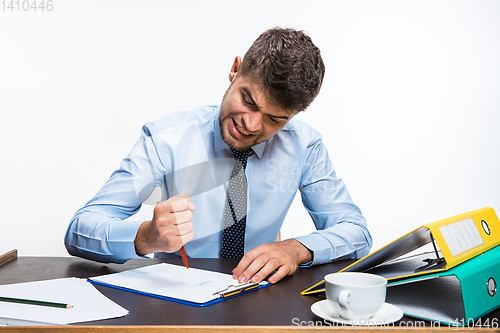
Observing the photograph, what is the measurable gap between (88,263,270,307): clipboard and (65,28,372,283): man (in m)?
0.10

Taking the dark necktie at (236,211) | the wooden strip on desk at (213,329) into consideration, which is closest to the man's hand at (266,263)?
the wooden strip on desk at (213,329)

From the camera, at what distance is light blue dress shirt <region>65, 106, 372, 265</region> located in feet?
4.31

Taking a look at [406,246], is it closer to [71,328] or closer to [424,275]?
[424,275]

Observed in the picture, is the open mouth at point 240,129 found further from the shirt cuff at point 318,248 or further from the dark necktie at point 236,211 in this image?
the shirt cuff at point 318,248

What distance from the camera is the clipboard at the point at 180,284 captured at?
765 millimetres

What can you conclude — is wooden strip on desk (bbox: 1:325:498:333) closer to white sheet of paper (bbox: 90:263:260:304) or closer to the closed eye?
white sheet of paper (bbox: 90:263:260:304)

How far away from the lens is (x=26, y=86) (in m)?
2.26

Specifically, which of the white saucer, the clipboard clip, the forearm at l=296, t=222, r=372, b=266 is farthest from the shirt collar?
the white saucer

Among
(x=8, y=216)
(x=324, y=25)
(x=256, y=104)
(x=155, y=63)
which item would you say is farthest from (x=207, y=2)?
(x=8, y=216)

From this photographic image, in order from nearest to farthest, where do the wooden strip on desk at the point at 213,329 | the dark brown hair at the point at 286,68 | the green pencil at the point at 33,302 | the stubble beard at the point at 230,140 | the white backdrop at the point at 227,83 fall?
1. the wooden strip on desk at the point at 213,329
2. the green pencil at the point at 33,302
3. the dark brown hair at the point at 286,68
4. the stubble beard at the point at 230,140
5. the white backdrop at the point at 227,83

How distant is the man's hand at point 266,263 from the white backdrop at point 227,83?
4.80ft

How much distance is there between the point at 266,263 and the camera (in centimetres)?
93

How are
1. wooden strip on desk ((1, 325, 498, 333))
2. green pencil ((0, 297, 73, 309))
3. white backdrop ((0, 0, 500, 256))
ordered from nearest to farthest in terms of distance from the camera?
wooden strip on desk ((1, 325, 498, 333))
green pencil ((0, 297, 73, 309))
white backdrop ((0, 0, 500, 256))

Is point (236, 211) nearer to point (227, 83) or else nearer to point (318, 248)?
point (318, 248)
